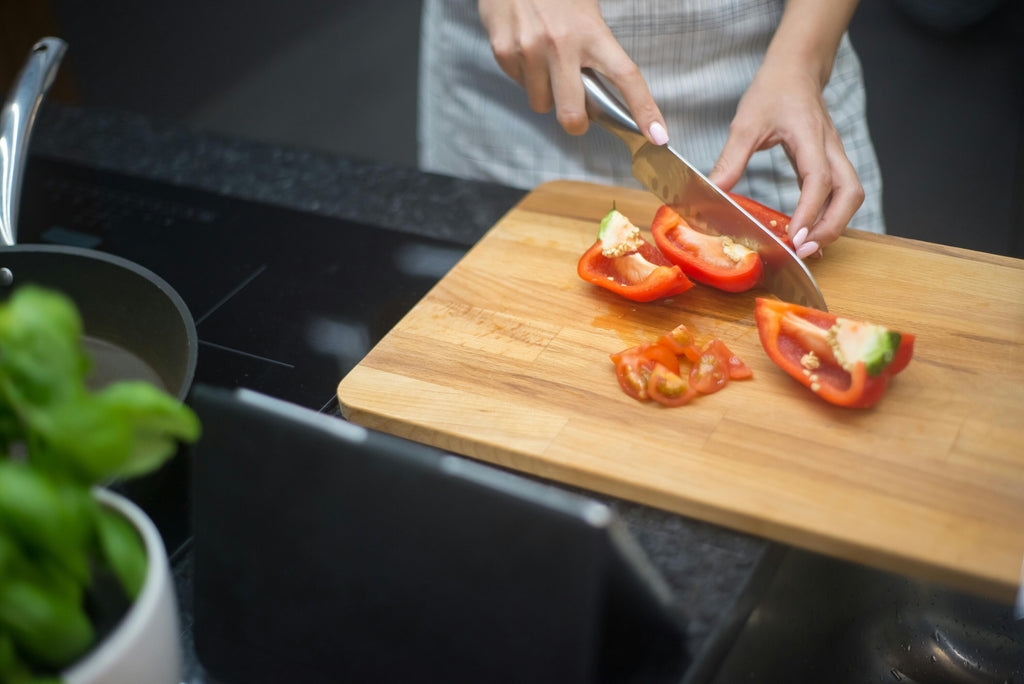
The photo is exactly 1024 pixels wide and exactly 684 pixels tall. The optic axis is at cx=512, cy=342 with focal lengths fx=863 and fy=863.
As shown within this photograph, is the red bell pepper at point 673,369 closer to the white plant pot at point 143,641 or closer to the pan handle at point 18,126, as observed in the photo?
the white plant pot at point 143,641

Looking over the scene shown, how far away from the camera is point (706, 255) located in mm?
1106

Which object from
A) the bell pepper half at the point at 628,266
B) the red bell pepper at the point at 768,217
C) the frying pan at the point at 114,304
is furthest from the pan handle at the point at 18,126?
the red bell pepper at the point at 768,217

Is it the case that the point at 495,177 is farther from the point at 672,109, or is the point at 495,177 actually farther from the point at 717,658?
the point at 717,658

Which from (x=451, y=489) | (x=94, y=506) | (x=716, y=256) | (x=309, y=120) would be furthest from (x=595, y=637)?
(x=309, y=120)

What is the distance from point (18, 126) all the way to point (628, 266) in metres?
0.74

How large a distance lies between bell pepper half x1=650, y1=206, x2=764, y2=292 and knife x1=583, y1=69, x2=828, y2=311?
0.01m

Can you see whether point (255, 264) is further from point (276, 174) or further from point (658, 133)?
point (658, 133)

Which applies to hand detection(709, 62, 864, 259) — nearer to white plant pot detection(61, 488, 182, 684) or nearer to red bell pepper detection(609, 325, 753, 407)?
red bell pepper detection(609, 325, 753, 407)

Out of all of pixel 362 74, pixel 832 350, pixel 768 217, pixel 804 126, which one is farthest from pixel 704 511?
pixel 362 74

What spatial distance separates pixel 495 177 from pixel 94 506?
4.07 feet

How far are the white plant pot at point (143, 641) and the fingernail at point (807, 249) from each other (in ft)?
2.74

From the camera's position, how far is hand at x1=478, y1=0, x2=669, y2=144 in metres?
1.15

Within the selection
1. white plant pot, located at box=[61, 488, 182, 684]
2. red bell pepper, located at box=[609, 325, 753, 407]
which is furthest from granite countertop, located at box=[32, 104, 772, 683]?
white plant pot, located at box=[61, 488, 182, 684]

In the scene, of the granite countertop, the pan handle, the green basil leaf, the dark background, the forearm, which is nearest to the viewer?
the green basil leaf
